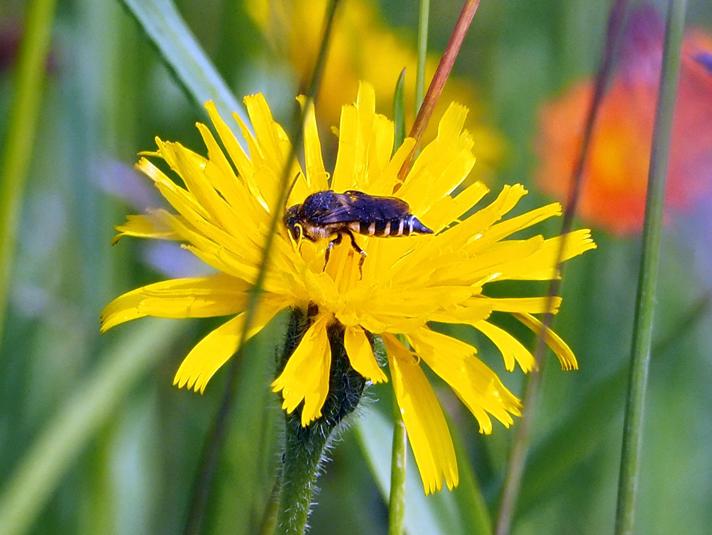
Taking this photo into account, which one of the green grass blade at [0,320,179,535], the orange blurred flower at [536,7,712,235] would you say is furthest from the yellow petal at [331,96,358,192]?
the orange blurred flower at [536,7,712,235]

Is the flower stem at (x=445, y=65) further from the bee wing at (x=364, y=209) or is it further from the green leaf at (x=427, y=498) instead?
the green leaf at (x=427, y=498)

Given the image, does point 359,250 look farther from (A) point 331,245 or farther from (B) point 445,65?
(B) point 445,65

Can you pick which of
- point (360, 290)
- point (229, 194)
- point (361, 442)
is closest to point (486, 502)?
point (361, 442)

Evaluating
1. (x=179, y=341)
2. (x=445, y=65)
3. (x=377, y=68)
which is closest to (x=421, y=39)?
(x=445, y=65)

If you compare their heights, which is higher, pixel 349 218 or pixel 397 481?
pixel 349 218

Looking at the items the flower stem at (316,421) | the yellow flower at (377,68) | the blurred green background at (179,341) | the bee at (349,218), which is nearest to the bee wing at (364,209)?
the bee at (349,218)

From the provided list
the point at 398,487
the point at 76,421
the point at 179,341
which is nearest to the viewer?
the point at 398,487

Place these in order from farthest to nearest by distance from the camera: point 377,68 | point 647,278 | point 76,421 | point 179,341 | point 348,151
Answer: point 377,68 → point 179,341 → point 76,421 → point 348,151 → point 647,278

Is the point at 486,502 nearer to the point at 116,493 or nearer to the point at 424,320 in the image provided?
the point at 424,320
